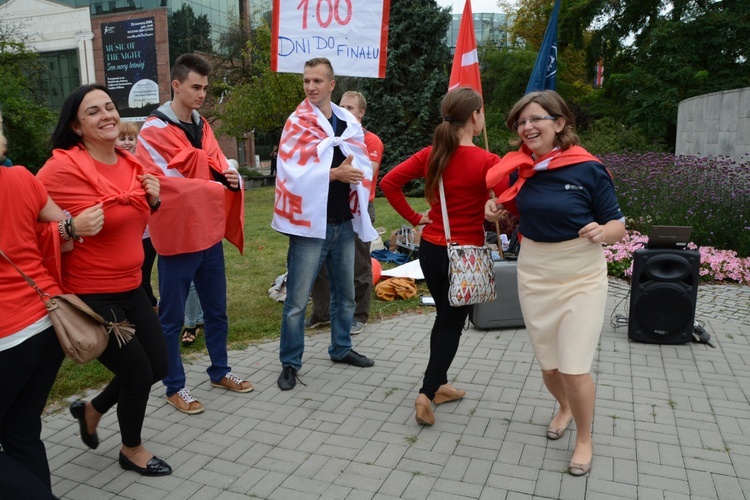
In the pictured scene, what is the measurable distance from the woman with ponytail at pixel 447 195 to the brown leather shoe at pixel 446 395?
28cm

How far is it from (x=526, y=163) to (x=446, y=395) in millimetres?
1834

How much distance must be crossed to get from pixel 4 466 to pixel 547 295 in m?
2.62

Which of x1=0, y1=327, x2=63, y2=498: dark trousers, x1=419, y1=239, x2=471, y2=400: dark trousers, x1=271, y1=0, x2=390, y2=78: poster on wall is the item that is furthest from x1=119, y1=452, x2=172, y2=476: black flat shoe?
x1=271, y1=0, x2=390, y2=78: poster on wall

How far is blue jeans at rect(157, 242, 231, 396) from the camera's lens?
12.9ft

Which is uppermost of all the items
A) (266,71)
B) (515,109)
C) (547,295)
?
(266,71)

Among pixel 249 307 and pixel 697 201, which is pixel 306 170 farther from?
pixel 697 201

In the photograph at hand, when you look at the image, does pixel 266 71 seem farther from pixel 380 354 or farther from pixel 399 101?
pixel 380 354

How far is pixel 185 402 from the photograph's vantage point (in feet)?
13.5

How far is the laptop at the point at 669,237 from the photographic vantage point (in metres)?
5.35

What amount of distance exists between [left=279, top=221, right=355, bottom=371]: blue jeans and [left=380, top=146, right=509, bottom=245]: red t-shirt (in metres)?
0.97

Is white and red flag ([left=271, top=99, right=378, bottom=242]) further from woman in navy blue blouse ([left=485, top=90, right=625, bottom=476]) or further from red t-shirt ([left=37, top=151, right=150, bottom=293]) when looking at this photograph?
woman in navy blue blouse ([left=485, top=90, right=625, bottom=476])

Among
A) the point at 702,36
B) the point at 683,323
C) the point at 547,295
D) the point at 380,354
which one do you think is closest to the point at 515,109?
the point at 547,295

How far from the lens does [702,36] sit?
19.9 meters

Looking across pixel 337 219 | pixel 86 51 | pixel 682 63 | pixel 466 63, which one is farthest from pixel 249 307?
pixel 86 51
